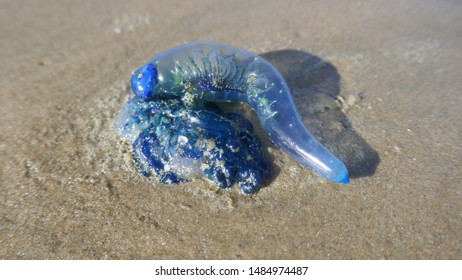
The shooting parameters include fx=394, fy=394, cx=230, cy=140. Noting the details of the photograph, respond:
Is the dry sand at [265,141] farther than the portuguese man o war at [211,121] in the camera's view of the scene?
No

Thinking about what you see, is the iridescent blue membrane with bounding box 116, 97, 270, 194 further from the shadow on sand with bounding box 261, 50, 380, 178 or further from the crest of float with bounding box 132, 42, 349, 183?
the shadow on sand with bounding box 261, 50, 380, 178

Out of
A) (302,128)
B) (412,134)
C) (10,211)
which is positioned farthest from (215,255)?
(412,134)

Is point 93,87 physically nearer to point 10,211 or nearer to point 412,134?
point 10,211

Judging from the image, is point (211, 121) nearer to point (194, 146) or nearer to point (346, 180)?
point (194, 146)

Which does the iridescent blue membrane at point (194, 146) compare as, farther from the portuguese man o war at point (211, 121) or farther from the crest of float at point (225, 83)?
the crest of float at point (225, 83)

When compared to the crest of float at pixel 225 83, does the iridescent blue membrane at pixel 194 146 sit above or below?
below

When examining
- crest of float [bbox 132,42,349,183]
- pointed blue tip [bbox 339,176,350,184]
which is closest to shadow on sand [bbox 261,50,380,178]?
pointed blue tip [bbox 339,176,350,184]

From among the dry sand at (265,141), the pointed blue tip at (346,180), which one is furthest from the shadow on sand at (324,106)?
the pointed blue tip at (346,180)
